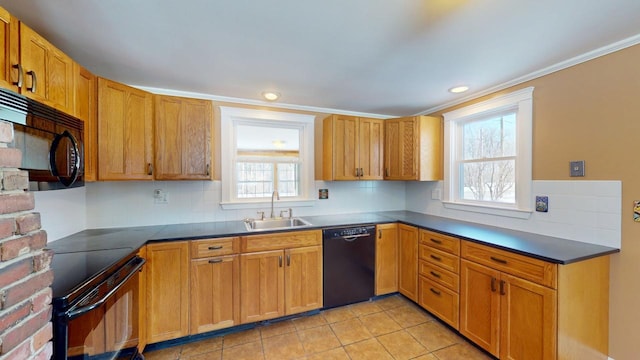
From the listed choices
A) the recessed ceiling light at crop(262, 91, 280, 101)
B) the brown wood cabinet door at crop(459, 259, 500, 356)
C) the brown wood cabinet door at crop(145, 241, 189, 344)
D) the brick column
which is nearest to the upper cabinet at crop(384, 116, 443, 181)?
the brown wood cabinet door at crop(459, 259, 500, 356)

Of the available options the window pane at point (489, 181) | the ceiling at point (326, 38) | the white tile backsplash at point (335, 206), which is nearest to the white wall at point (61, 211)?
the white tile backsplash at point (335, 206)

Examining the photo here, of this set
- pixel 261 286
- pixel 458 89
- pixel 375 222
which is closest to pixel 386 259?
pixel 375 222

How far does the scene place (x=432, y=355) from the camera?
1.98 metres

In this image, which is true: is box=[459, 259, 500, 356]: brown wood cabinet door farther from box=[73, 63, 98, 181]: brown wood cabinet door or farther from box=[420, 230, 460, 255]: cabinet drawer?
box=[73, 63, 98, 181]: brown wood cabinet door

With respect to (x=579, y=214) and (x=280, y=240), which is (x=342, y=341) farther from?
(x=579, y=214)

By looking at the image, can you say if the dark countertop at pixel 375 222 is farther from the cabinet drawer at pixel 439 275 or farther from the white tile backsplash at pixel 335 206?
the cabinet drawer at pixel 439 275

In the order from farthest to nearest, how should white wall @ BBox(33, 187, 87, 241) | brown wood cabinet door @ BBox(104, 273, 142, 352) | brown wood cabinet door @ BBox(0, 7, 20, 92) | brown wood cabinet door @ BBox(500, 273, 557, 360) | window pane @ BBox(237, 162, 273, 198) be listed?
window pane @ BBox(237, 162, 273, 198), white wall @ BBox(33, 187, 87, 241), brown wood cabinet door @ BBox(500, 273, 557, 360), brown wood cabinet door @ BBox(104, 273, 142, 352), brown wood cabinet door @ BBox(0, 7, 20, 92)

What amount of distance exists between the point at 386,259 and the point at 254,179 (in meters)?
1.75

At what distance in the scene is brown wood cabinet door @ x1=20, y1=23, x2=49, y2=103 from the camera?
50.1 inches

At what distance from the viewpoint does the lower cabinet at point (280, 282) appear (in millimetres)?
2273

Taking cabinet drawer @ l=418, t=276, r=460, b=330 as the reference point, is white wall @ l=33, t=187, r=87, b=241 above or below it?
above

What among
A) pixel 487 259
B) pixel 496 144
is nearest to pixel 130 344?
pixel 487 259

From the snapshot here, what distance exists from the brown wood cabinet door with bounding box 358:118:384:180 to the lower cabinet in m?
1.16

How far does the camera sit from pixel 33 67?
4.38 feet
